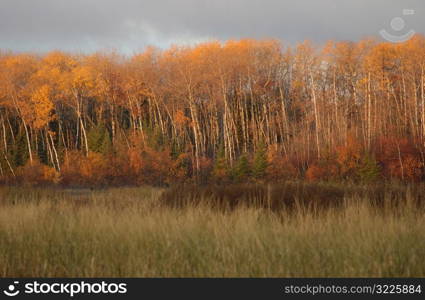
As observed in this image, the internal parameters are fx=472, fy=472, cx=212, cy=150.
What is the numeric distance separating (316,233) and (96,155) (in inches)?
1393

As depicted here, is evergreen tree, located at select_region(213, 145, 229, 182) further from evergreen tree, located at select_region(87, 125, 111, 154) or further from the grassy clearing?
the grassy clearing

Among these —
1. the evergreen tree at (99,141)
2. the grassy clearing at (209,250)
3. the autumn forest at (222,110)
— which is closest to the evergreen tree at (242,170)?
the autumn forest at (222,110)

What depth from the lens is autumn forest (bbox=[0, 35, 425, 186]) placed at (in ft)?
121

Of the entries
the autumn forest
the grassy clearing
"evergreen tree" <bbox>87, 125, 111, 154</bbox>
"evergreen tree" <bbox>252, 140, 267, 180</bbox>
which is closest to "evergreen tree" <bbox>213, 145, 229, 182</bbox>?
the autumn forest

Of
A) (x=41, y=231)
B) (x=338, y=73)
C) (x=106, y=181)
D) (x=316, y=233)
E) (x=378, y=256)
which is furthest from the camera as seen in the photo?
(x=338, y=73)

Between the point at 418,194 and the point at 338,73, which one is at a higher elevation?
the point at 338,73

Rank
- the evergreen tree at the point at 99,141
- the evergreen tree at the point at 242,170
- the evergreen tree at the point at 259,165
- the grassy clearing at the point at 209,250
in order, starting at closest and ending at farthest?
the grassy clearing at the point at 209,250 → the evergreen tree at the point at 259,165 → the evergreen tree at the point at 242,170 → the evergreen tree at the point at 99,141

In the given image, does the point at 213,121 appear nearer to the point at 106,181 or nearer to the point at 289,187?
→ the point at 106,181

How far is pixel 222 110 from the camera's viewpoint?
153 ft

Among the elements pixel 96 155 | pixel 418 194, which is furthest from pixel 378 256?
pixel 96 155

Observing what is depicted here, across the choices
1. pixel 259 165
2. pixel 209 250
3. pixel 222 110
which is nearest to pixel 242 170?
pixel 259 165

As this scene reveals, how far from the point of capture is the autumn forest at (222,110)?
36.8 meters

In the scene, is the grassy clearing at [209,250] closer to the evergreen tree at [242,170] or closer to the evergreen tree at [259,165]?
the evergreen tree at [259,165]

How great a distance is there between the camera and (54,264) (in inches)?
251
